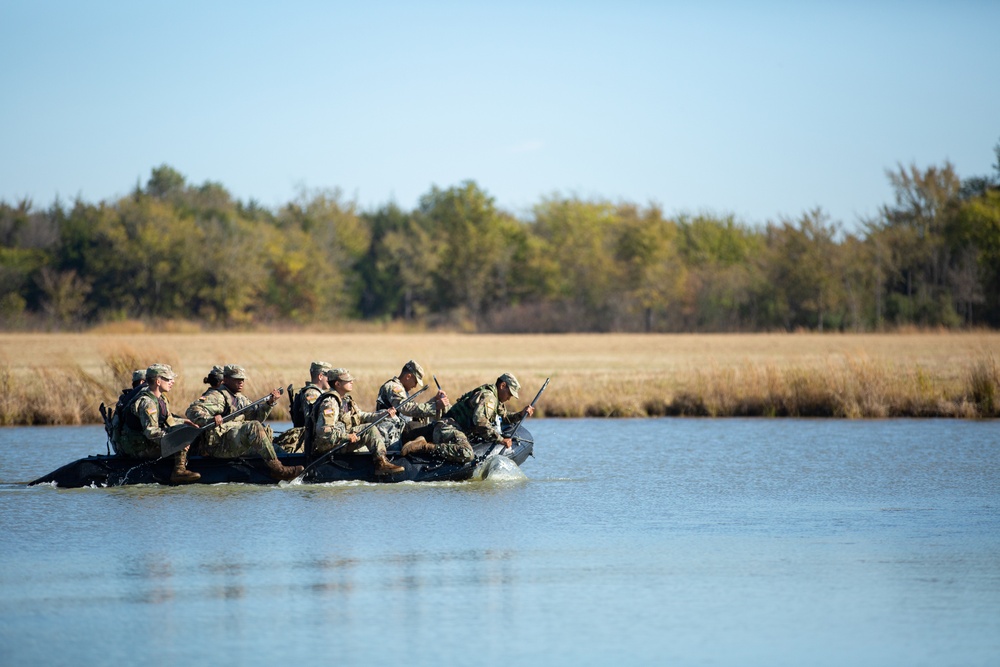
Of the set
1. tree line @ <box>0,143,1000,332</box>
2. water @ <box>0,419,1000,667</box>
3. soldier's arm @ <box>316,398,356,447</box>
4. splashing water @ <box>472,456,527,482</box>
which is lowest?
water @ <box>0,419,1000,667</box>

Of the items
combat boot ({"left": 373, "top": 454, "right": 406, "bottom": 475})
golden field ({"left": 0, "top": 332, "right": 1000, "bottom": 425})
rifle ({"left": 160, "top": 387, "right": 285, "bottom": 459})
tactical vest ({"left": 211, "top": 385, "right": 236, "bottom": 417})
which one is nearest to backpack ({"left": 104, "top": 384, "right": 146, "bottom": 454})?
rifle ({"left": 160, "top": 387, "right": 285, "bottom": 459})

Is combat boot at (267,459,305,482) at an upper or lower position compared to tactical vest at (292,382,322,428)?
lower

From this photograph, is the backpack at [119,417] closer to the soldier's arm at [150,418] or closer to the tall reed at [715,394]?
the soldier's arm at [150,418]

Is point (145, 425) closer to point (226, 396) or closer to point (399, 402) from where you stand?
point (226, 396)

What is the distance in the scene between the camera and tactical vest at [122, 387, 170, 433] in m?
14.2

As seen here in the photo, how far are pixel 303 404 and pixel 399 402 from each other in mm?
1129

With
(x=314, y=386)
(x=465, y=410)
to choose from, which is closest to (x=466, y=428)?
(x=465, y=410)

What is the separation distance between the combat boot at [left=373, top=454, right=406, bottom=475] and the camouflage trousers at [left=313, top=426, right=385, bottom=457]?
5 cm

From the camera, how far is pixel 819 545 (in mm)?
11531

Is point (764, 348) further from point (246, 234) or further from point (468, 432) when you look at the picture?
point (246, 234)

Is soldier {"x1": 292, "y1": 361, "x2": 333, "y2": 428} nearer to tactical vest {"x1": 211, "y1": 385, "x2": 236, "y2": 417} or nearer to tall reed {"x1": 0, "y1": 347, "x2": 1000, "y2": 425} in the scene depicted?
tactical vest {"x1": 211, "y1": 385, "x2": 236, "y2": 417}

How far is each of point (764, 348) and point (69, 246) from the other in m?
40.6

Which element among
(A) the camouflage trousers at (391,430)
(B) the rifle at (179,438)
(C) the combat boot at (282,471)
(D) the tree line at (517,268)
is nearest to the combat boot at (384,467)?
(A) the camouflage trousers at (391,430)

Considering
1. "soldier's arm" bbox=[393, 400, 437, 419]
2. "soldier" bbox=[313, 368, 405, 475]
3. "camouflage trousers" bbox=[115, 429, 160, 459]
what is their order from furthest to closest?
"soldier's arm" bbox=[393, 400, 437, 419] < "soldier" bbox=[313, 368, 405, 475] < "camouflage trousers" bbox=[115, 429, 160, 459]
